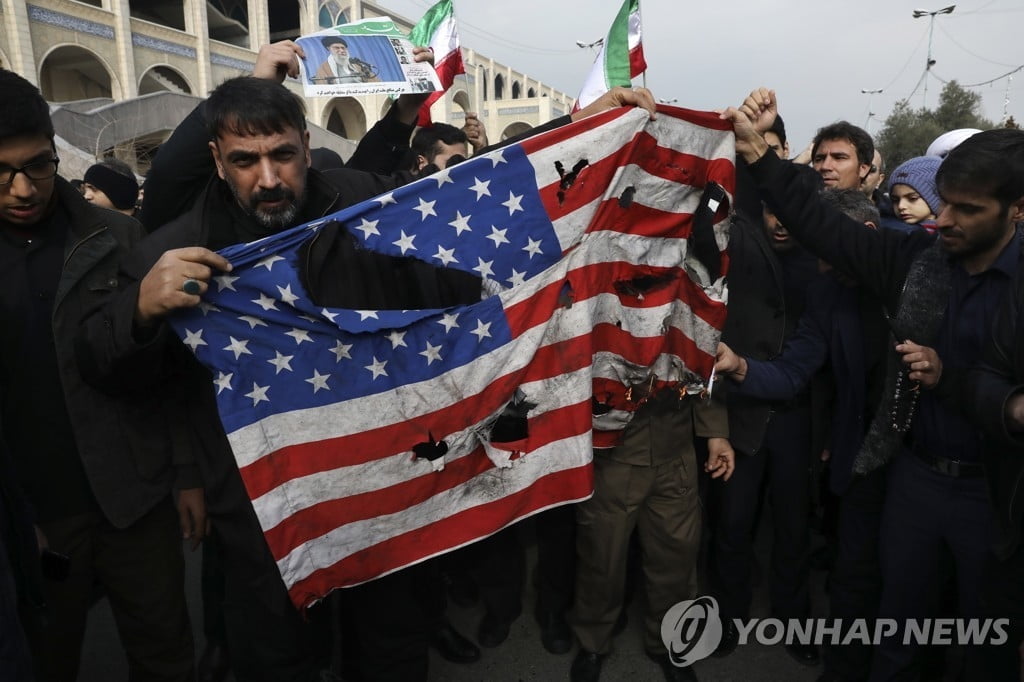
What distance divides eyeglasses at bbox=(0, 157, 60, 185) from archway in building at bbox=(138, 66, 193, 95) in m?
23.9

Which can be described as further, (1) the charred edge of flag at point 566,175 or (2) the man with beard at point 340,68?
(2) the man with beard at point 340,68

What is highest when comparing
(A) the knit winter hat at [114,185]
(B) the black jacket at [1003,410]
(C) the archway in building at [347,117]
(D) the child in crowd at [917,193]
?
(D) the child in crowd at [917,193]

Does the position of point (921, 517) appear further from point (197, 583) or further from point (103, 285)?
point (197, 583)

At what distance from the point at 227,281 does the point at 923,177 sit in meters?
4.11

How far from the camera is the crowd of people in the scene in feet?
6.63

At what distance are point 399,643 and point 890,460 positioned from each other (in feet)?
6.66

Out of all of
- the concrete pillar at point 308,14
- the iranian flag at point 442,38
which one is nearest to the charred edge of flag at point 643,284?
the iranian flag at point 442,38

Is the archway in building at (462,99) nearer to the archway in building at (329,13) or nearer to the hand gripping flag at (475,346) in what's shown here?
the archway in building at (329,13)

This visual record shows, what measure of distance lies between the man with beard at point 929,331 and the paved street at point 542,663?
0.56 m

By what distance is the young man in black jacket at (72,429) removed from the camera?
2.06m

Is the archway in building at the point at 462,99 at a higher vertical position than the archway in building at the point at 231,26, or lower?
lower

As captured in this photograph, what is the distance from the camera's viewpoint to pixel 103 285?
2.15m

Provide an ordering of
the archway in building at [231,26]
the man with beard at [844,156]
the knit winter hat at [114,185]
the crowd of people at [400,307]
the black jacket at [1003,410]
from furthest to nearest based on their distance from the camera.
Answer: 1. the archway in building at [231,26]
2. the knit winter hat at [114,185]
3. the man with beard at [844,156]
4. the crowd of people at [400,307]
5. the black jacket at [1003,410]

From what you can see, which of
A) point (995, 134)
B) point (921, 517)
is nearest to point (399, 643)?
point (921, 517)
